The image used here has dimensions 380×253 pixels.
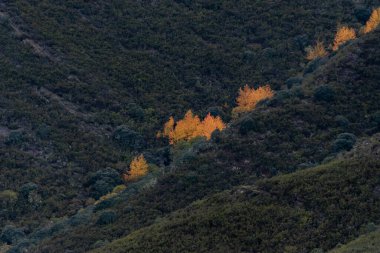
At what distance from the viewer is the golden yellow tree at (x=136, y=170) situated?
83125 mm

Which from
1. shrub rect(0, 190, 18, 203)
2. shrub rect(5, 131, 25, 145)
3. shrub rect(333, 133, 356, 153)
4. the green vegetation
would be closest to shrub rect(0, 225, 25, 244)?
shrub rect(0, 190, 18, 203)

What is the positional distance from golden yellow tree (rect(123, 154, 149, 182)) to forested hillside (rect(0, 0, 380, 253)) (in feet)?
0.70

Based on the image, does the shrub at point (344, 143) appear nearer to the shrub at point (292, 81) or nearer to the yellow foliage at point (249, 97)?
the shrub at point (292, 81)

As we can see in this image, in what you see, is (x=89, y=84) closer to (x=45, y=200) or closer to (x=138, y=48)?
(x=138, y=48)

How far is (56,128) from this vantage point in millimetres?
92312

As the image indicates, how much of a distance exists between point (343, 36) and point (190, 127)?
21.3m

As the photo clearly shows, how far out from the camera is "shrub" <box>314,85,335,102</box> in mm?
78938

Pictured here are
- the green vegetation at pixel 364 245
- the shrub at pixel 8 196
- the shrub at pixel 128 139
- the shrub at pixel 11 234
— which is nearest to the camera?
the green vegetation at pixel 364 245

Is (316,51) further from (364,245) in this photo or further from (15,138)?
(364,245)

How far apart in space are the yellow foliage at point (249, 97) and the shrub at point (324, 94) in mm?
13767

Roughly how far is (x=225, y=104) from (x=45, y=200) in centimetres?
2583

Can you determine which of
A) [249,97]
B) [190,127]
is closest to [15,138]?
[190,127]

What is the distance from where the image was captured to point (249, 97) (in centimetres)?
9612

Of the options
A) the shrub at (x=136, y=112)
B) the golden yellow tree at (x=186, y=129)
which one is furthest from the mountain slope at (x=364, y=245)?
the shrub at (x=136, y=112)
